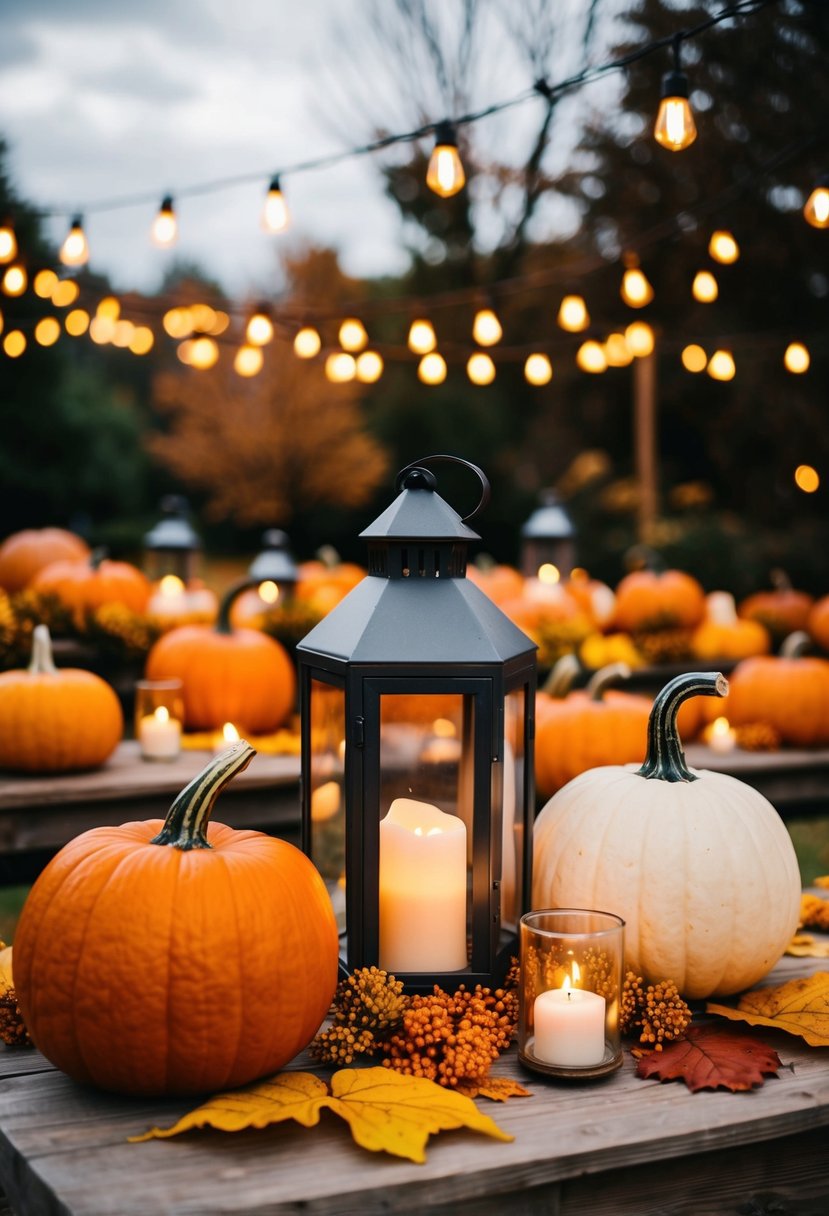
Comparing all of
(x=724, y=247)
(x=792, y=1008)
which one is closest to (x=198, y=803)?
(x=792, y=1008)

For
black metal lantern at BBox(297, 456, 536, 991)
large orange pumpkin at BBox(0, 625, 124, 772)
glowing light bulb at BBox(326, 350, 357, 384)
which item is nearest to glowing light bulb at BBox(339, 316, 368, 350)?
glowing light bulb at BBox(326, 350, 357, 384)

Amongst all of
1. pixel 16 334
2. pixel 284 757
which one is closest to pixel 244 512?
pixel 16 334

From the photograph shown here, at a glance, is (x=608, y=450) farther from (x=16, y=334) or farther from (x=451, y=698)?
(x=451, y=698)

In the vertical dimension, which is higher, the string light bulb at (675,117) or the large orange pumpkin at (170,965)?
the string light bulb at (675,117)

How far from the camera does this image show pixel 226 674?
3932mm

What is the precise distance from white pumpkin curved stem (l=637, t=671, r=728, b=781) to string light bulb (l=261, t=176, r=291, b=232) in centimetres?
272

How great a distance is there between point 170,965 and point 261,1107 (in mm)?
214

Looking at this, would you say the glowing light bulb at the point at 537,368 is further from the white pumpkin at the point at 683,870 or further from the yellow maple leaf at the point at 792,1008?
the yellow maple leaf at the point at 792,1008

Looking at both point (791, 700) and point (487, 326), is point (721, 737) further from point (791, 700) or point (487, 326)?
point (487, 326)

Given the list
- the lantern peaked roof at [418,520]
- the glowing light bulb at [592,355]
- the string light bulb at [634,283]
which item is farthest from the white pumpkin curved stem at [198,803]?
the glowing light bulb at [592,355]

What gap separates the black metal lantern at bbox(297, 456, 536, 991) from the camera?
68.1 inches

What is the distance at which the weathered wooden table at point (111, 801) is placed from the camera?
3150 millimetres

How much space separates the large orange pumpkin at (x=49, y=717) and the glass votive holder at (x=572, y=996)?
1.94 metres

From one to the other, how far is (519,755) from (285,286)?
13.5 metres
